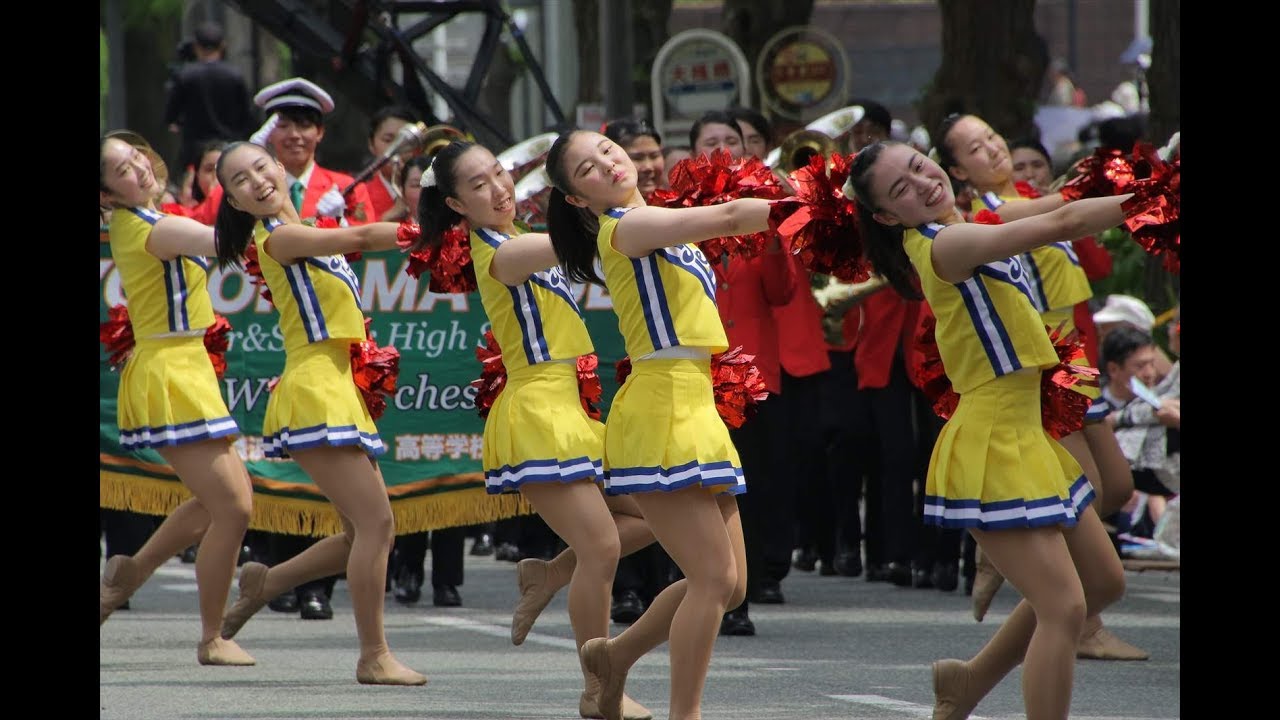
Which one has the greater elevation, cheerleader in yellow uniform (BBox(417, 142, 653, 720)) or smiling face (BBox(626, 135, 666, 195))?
smiling face (BBox(626, 135, 666, 195))

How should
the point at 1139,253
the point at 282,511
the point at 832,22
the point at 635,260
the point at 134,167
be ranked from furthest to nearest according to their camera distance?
the point at 832,22 < the point at 1139,253 < the point at 282,511 < the point at 134,167 < the point at 635,260

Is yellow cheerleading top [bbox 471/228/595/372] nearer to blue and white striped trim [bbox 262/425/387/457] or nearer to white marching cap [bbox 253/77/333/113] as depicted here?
blue and white striped trim [bbox 262/425/387/457]

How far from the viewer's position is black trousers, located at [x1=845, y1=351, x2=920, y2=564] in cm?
1073

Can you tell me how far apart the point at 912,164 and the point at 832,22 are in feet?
144

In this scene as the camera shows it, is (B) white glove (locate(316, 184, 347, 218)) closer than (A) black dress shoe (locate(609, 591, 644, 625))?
Yes

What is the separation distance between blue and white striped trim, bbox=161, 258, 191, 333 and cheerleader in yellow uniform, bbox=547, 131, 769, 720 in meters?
2.41

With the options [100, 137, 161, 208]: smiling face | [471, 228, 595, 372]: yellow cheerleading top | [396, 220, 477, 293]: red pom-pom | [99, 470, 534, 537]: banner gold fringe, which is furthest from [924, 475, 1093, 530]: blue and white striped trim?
[99, 470, 534, 537]: banner gold fringe

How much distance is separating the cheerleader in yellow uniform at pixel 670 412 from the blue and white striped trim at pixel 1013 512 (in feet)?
2.22

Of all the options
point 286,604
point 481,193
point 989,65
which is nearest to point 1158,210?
point 481,193

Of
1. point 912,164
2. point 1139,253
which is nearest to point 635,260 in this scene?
point 912,164

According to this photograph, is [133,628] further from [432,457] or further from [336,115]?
[336,115]

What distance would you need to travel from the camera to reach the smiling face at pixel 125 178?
8.50 metres

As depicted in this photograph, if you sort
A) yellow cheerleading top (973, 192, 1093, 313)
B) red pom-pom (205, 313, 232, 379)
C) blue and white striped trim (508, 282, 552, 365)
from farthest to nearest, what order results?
red pom-pom (205, 313, 232, 379), yellow cheerleading top (973, 192, 1093, 313), blue and white striped trim (508, 282, 552, 365)
